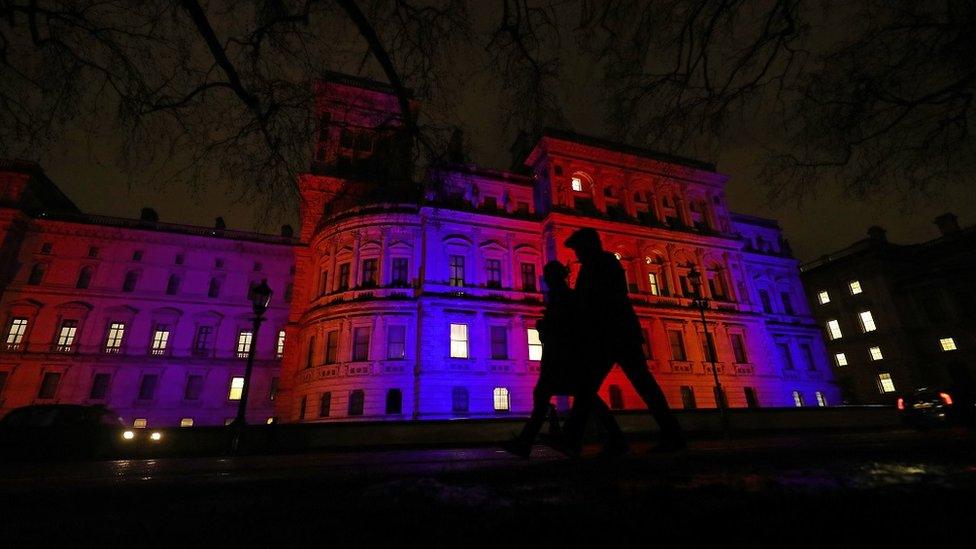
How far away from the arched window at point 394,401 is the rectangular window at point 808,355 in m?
31.7

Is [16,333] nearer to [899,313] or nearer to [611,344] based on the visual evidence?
[611,344]

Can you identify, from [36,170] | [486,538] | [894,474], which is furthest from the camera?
[36,170]

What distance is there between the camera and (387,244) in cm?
2580

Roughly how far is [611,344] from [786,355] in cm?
3749

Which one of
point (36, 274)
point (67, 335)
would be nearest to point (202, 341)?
point (67, 335)

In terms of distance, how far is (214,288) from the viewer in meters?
34.9

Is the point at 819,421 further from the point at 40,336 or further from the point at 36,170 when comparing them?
the point at 36,170

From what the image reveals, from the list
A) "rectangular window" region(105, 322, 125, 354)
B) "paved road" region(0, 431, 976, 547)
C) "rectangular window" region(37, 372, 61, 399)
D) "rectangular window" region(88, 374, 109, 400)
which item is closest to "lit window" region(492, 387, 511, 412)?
"paved road" region(0, 431, 976, 547)

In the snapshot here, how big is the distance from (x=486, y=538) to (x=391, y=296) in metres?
24.0

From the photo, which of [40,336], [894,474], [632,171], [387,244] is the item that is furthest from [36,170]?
[894,474]

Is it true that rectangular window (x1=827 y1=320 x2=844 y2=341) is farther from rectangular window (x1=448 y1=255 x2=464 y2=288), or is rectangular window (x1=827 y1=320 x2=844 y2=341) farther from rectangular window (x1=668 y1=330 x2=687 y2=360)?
rectangular window (x1=448 y1=255 x2=464 y2=288)

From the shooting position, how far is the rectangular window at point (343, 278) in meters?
25.3

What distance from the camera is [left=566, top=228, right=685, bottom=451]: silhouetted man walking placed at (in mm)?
3197

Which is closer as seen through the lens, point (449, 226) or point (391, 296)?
point (391, 296)
